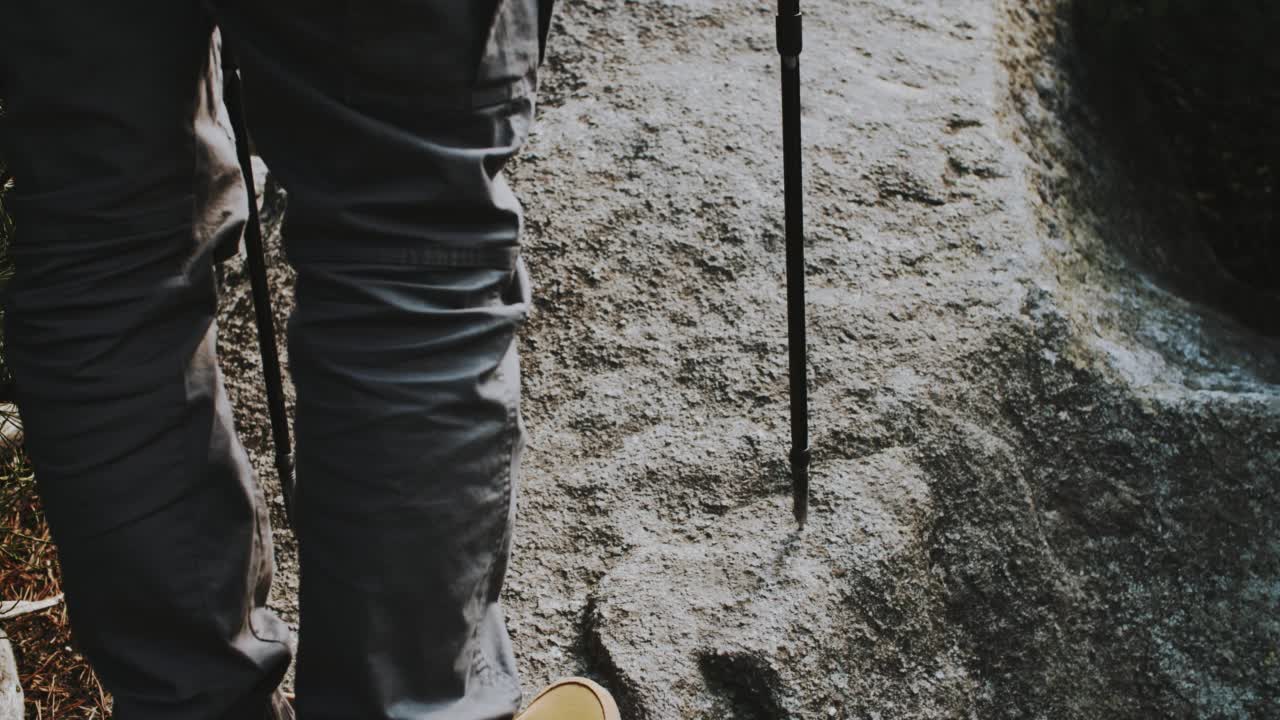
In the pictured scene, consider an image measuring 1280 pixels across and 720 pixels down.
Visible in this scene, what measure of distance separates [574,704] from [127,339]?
707 mm

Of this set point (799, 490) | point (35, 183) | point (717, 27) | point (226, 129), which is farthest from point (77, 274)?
point (717, 27)

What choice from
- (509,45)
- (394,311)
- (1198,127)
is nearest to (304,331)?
(394,311)

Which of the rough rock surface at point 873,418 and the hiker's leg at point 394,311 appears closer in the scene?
the hiker's leg at point 394,311

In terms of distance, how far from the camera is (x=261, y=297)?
5.93 feet

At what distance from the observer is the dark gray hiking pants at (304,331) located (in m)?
1.14

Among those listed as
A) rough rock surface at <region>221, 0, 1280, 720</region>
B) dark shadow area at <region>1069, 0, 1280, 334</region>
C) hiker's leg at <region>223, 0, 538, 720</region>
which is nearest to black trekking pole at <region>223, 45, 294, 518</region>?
rough rock surface at <region>221, 0, 1280, 720</region>

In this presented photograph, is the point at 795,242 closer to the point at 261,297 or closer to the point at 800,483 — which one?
the point at 800,483

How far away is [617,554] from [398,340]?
2.51 feet

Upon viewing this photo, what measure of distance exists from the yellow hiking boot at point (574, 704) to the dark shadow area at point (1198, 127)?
4.92 ft

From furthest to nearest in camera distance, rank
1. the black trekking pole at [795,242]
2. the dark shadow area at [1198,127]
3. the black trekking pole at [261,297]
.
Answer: the dark shadow area at [1198,127]
the black trekking pole at [261,297]
the black trekking pole at [795,242]

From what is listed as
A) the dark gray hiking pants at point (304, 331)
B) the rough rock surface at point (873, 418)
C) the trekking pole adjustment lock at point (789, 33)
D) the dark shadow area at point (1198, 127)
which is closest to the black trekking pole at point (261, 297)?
the rough rock surface at point (873, 418)

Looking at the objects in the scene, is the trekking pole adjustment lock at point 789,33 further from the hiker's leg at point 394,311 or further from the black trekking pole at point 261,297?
the black trekking pole at point 261,297

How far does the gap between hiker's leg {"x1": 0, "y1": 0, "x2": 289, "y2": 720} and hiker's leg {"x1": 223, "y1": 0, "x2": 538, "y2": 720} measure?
0.13m

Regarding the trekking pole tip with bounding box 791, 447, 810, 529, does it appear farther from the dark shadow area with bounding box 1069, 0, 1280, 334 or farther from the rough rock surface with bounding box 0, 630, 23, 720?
the rough rock surface with bounding box 0, 630, 23, 720
